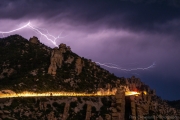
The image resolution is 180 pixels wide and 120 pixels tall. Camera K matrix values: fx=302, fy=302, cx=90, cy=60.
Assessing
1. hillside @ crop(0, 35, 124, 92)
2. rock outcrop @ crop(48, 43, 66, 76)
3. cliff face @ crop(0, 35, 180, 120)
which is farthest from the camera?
rock outcrop @ crop(48, 43, 66, 76)

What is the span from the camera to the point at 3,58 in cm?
13612

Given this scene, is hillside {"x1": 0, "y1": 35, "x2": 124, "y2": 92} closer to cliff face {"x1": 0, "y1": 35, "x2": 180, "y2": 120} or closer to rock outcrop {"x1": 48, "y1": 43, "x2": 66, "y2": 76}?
cliff face {"x1": 0, "y1": 35, "x2": 180, "y2": 120}

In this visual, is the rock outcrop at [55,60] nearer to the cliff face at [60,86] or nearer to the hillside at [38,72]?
the cliff face at [60,86]

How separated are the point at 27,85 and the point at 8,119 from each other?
103ft

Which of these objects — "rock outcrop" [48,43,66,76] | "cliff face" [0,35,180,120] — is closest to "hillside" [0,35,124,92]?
"cliff face" [0,35,180,120]

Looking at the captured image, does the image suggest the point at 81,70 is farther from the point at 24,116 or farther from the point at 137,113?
the point at 24,116

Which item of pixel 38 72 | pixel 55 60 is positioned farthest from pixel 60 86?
pixel 55 60

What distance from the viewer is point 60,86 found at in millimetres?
122562

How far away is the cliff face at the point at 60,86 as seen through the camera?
96938mm

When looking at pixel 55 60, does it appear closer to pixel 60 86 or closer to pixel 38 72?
pixel 38 72

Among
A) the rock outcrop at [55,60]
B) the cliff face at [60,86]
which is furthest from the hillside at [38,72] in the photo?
the rock outcrop at [55,60]

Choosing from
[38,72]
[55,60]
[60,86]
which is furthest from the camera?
[55,60]

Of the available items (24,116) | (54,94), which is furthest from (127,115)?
(24,116)

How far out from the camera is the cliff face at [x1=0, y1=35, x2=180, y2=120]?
318 feet
